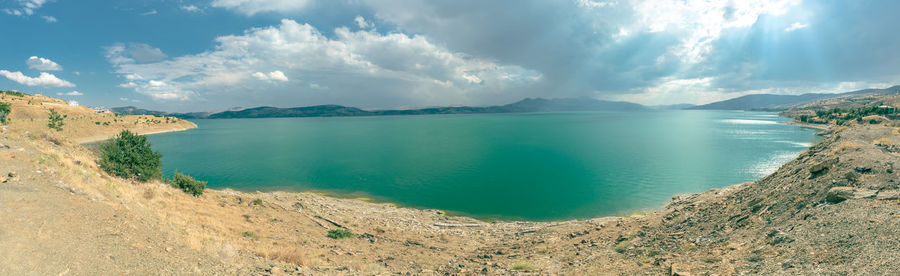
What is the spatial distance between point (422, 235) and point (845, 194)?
17870mm

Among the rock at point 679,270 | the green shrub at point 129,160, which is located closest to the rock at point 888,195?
the rock at point 679,270

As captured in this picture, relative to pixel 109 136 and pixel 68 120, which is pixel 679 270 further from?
pixel 68 120

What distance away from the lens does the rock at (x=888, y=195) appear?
10409 mm

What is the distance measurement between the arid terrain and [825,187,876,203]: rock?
0.05m

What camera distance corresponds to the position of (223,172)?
46.8m

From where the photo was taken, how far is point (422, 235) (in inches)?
754

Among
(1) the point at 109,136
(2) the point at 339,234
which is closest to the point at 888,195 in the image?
(2) the point at 339,234

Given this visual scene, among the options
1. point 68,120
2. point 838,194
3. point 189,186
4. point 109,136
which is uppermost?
point 68,120

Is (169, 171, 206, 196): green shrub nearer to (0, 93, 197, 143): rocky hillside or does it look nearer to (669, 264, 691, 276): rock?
(669, 264, 691, 276): rock

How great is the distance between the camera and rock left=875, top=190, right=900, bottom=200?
34.1ft

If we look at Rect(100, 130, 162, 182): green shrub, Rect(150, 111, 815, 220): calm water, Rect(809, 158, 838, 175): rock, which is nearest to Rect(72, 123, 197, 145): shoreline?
Rect(150, 111, 815, 220): calm water

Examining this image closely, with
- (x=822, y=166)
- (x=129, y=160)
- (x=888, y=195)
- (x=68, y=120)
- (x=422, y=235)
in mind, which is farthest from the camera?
(x=68, y=120)


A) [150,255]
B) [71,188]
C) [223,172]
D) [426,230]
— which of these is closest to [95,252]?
[150,255]

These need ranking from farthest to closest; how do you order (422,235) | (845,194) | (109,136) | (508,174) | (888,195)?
1. (109,136)
2. (508,174)
3. (422,235)
4. (845,194)
5. (888,195)
